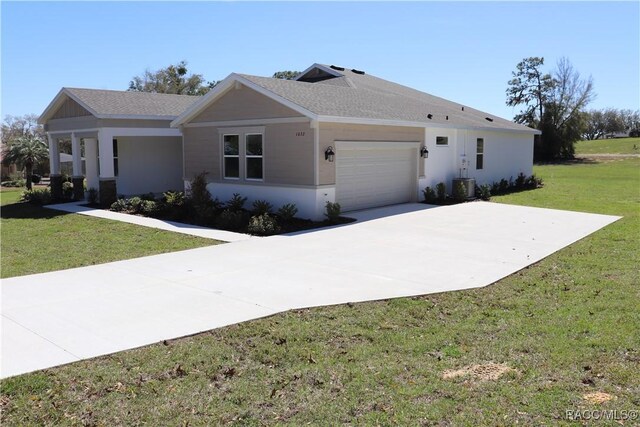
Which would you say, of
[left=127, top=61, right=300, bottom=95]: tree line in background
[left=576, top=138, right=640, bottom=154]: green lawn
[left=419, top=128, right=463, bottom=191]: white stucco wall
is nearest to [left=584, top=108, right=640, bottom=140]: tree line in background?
[left=576, top=138, right=640, bottom=154]: green lawn

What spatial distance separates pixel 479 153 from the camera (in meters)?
22.7

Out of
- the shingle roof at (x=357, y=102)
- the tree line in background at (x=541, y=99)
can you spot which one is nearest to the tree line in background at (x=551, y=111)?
the tree line in background at (x=541, y=99)

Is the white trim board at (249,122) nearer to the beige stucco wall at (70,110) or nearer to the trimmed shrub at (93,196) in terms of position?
the trimmed shrub at (93,196)

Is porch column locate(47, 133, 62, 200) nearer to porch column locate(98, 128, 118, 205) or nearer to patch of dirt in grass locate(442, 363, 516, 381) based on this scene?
porch column locate(98, 128, 118, 205)

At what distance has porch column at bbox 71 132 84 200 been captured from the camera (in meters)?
20.6

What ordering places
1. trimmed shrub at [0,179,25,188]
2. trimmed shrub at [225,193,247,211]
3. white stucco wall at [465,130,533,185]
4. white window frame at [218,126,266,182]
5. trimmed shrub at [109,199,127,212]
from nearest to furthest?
1. trimmed shrub at [225,193,247,211]
2. white window frame at [218,126,266,182]
3. trimmed shrub at [109,199,127,212]
4. white stucco wall at [465,130,533,185]
5. trimmed shrub at [0,179,25,188]

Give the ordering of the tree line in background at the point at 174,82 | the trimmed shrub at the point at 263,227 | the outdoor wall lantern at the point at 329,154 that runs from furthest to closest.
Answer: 1. the tree line in background at the point at 174,82
2. the outdoor wall lantern at the point at 329,154
3. the trimmed shrub at the point at 263,227

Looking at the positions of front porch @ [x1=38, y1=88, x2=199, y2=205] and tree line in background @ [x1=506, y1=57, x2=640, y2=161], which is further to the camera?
tree line in background @ [x1=506, y1=57, x2=640, y2=161]

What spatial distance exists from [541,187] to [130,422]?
25.6 m

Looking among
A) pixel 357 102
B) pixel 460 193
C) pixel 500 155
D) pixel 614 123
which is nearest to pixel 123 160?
pixel 357 102

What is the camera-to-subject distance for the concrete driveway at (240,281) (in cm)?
569

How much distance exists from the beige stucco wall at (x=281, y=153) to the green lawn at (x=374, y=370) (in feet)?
26.8

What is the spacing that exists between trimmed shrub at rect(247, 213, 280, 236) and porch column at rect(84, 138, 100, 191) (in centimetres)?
1067

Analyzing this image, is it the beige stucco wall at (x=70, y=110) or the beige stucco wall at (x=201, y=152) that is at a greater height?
the beige stucco wall at (x=70, y=110)
